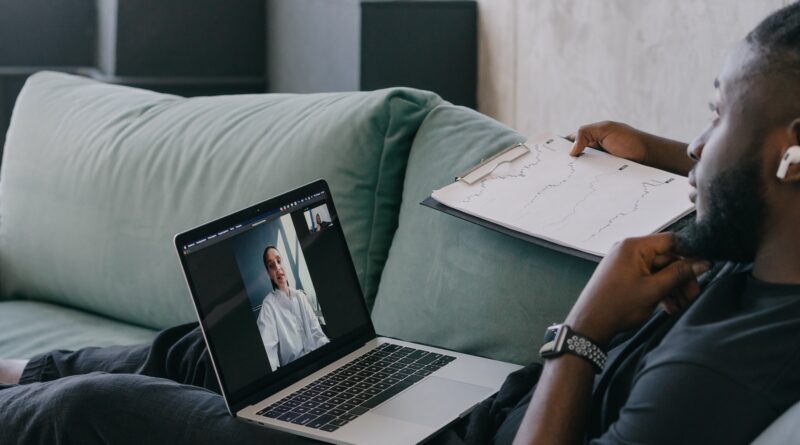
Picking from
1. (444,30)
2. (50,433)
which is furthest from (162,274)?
(444,30)

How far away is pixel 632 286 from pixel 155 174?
1.19 meters

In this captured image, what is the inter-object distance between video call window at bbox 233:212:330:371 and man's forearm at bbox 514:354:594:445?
390mm

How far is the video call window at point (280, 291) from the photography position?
140cm

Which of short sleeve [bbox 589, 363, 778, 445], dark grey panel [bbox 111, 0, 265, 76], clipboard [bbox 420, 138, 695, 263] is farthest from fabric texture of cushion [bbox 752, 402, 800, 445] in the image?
dark grey panel [bbox 111, 0, 265, 76]

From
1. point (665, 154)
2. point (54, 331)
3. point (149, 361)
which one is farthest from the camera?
point (54, 331)

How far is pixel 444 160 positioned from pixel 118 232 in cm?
73

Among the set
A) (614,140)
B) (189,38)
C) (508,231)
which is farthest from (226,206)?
(189,38)

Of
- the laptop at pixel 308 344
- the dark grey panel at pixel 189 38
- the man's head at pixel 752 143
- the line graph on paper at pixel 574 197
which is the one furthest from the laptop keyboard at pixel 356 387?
the dark grey panel at pixel 189 38

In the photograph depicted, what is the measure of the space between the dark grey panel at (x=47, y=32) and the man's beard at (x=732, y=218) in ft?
10.5

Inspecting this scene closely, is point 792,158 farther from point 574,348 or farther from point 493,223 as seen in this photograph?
point 493,223

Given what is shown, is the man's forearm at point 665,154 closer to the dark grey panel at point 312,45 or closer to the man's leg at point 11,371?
the man's leg at point 11,371

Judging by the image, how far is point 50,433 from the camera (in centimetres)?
134

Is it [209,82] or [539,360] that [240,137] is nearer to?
[539,360]

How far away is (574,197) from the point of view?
151 cm
